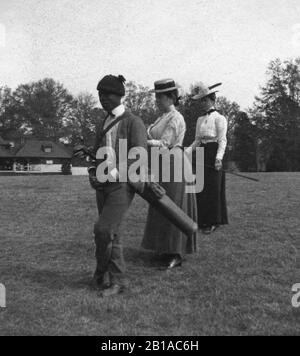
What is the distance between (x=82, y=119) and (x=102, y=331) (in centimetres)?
8720

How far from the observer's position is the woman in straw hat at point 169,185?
6062mm

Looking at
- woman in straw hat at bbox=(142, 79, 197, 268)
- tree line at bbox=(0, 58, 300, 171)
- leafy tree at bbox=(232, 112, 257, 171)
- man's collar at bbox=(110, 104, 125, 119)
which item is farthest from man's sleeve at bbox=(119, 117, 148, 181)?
leafy tree at bbox=(232, 112, 257, 171)

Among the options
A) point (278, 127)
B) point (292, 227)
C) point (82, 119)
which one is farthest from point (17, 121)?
point (292, 227)

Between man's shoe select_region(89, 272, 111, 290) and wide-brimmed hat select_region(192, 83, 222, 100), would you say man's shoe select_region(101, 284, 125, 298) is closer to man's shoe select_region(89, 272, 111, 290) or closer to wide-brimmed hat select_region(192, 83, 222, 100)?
man's shoe select_region(89, 272, 111, 290)

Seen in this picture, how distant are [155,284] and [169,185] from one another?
53.4 inches

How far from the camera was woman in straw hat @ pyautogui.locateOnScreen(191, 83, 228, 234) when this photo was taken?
8227mm

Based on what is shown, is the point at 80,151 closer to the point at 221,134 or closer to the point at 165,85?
the point at 165,85

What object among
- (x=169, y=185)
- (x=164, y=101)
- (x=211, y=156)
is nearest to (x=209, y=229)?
(x=211, y=156)

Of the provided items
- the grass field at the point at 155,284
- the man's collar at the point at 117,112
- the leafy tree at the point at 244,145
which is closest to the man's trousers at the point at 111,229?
the grass field at the point at 155,284

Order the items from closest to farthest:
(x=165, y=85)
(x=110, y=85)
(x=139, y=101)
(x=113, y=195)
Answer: (x=113, y=195)
(x=110, y=85)
(x=165, y=85)
(x=139, y=101)

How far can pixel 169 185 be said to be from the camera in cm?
623

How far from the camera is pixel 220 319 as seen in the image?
426cm
